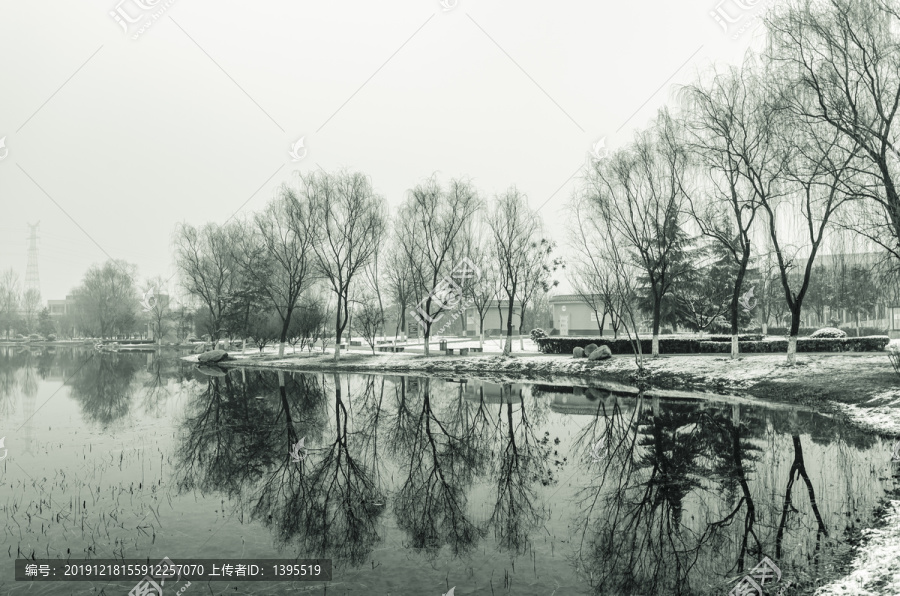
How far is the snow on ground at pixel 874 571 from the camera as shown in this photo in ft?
15.8

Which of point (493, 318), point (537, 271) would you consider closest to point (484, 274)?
point (537, 271)

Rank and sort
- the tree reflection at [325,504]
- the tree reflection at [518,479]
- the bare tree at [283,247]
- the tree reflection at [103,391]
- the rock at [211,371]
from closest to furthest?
the tree reflection at [325,504] → the tree reflection at [518,479] → the tree reflection at [103,391] → the rock at [211,371] → the bare tree at [283,247]

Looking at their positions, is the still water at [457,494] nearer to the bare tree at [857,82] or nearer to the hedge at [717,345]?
the bare tree at [857,82]

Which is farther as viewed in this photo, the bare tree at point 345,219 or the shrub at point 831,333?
the bare tree at point 345,219

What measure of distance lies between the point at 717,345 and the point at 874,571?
2268 cm

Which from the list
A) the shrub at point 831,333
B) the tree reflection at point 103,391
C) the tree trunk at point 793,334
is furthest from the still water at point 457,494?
the shrub at point 831,333

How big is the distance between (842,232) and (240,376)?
27.5m

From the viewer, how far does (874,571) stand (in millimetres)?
5137

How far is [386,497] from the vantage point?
810 centimetres

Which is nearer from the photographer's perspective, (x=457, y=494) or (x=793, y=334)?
(x=457, y=494)

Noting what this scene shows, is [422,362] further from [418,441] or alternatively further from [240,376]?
[418,441]

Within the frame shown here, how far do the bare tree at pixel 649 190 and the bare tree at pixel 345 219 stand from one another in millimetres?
15006

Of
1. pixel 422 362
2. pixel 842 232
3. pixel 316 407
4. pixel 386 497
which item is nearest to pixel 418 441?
pixel 386 497

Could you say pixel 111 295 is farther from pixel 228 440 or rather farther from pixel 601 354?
pixel 228 440
